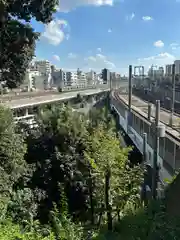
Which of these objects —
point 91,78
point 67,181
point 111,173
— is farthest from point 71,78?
point 111,173

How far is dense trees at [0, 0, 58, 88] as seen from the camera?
321 inches

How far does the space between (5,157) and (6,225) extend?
208 cm

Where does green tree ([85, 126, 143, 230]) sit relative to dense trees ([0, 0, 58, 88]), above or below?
below

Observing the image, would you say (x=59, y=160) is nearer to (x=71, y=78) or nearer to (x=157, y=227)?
(x=157, y=227)

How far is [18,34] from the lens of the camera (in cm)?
840

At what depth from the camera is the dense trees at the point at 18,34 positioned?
8.16 meters

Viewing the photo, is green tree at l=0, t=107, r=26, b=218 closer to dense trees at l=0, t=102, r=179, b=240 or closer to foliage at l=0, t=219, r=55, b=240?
dense trees at l=0, t=102, r=179, b=240

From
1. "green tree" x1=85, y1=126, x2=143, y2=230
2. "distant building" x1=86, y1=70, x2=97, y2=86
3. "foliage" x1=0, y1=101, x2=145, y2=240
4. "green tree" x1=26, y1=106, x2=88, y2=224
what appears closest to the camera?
"foliage" x1=0, y1=101, x2=145, y2=240

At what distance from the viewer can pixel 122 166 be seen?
9.20 meters

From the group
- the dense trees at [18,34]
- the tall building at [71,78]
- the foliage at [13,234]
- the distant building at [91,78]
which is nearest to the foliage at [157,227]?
the foliage at [13,234]

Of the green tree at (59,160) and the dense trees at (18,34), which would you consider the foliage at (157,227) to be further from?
the dense trees at (18,34)

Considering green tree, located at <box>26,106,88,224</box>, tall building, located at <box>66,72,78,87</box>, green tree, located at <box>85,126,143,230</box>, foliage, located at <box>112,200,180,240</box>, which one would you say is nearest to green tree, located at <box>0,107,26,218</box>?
green tree, located at <box>26,106,88,224</box>

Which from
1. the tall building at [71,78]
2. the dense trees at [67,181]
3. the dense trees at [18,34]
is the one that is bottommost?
the dense trees at [67,181]

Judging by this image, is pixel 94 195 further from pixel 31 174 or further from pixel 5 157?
pixel 5 157
